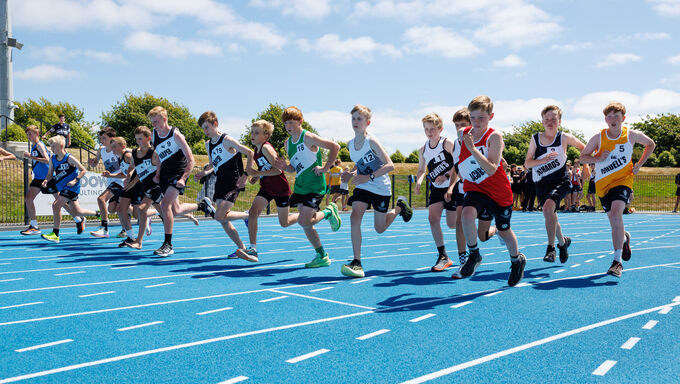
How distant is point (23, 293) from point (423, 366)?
4324 millimetres

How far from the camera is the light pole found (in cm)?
3619

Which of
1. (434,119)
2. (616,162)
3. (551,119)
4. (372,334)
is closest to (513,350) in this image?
(372,334)

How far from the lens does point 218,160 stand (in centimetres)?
793

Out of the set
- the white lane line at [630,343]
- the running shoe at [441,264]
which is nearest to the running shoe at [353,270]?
the running shoe at [441,264]

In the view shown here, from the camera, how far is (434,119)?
6852 millimetres

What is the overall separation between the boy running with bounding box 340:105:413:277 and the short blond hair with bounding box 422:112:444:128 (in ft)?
2.52

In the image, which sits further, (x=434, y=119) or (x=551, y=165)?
(x=551, y=165)

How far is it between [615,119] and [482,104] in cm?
206

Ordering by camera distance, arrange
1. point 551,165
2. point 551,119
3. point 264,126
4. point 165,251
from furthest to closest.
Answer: point 165,251, point 264,126, point 551,165, point 551,119

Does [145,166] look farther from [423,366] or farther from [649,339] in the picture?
[649,339]

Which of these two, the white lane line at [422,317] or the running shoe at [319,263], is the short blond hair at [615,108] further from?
the running shoe at [319,263]

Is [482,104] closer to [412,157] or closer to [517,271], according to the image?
[517,271]

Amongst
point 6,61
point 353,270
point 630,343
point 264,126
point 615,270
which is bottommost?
point 630,343

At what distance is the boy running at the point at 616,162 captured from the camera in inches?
255
